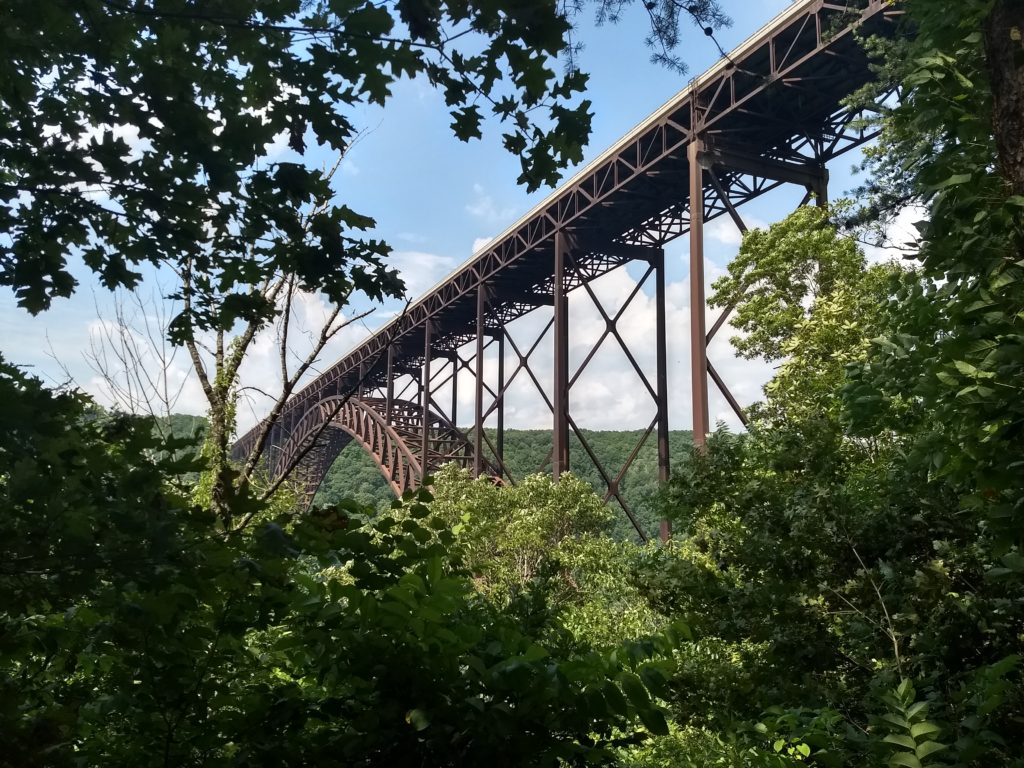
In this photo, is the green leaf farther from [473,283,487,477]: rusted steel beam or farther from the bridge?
[473,283,487,477]: rusted steel beam

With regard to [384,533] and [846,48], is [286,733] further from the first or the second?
[846,48]

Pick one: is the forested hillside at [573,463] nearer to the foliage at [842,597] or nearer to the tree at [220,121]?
the foliage at [842,597]

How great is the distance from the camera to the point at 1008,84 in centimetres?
332

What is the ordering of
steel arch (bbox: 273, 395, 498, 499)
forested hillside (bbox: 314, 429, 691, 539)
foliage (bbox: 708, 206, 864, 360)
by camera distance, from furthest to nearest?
1. forested hillside (bbox: 314, 429, 691, 539)
2. steel arch (bbox: 273, 395, 498, 499)
3. foliage (bbox: 708, 206, 864, 360)

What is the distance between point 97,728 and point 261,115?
1.97 meters

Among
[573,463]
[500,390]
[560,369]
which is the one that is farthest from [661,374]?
[573,463]

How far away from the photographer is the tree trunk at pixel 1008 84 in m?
3.26

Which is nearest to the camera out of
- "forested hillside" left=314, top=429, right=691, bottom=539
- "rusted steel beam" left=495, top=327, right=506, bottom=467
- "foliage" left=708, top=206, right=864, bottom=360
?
"foliage" left=708, top=206, right=864, bottom=360

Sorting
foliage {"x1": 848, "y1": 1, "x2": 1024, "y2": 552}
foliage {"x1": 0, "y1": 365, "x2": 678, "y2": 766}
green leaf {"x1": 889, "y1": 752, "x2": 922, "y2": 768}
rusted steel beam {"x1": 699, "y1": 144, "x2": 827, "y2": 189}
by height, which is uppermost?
→ rusted steel beam {"x1": 699, "y1": 144, "x2": 827, "y2": 189}

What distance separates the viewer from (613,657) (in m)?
1.95

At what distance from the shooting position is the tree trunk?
10.7 ft

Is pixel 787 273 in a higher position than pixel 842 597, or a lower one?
higher

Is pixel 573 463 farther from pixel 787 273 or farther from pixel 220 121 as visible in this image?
pixel 220 121

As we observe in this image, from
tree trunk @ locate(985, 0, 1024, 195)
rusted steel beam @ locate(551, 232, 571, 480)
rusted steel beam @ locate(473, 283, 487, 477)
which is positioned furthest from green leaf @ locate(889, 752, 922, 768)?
rusted steel beam @ locate(473, 283, 487, 477)
